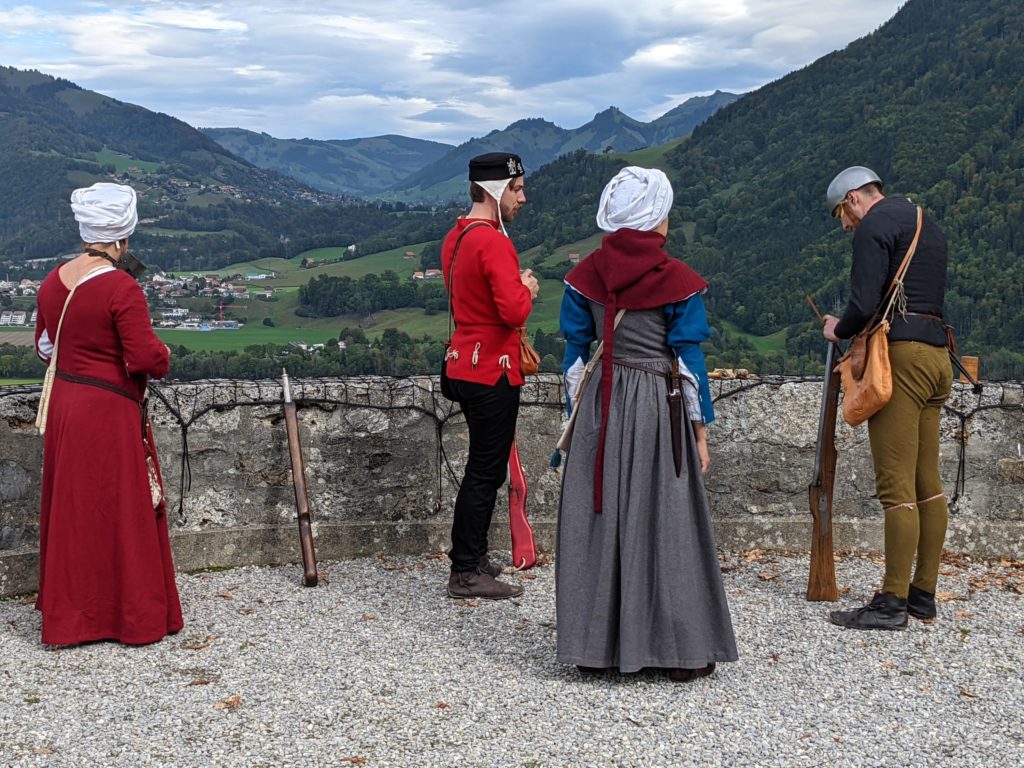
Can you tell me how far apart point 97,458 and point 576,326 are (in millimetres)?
2101

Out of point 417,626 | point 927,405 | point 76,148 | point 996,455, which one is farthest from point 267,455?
point 76,148

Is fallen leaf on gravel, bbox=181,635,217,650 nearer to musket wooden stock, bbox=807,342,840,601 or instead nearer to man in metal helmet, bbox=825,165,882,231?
musket wooden stock, bbox=807,342,840,601

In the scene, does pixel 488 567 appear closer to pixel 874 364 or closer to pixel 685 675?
pixel 685 675

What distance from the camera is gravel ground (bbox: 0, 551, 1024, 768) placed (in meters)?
3.44

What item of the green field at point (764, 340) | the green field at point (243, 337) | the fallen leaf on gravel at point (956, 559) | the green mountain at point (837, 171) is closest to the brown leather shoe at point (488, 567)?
the fallen leaf on gravel at point (956, 559)

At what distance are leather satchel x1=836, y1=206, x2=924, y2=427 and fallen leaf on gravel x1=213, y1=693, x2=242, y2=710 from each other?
2.85m

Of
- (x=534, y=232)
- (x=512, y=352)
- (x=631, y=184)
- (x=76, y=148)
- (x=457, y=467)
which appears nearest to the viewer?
(x=631, y=184)

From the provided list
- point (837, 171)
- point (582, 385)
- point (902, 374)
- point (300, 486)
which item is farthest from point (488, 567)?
Result: point (837, 171)

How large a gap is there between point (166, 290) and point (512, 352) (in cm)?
6644

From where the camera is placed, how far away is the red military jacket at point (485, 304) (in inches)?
187

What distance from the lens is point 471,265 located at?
15.9 ft

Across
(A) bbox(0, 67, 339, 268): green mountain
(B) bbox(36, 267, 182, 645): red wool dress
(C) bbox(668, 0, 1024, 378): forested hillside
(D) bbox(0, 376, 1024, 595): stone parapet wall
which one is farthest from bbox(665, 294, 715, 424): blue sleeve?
(A) bbox(0, 67, 339, 268): green mountain

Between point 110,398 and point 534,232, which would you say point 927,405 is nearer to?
point 110,398

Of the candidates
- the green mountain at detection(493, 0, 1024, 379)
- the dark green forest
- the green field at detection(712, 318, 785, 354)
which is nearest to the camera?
the green field at detection(712, 318, 785, 354)
